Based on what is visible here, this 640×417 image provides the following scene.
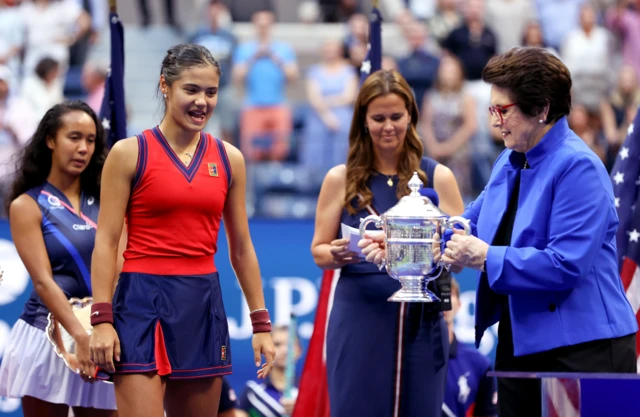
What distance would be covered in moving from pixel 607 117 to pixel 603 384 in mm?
7930

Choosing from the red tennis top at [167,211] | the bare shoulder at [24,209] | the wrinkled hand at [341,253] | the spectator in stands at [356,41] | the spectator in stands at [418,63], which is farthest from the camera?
the spectator in stands at [356,41]

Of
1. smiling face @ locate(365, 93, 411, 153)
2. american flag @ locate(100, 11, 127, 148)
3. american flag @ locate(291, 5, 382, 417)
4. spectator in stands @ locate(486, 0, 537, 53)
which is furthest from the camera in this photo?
spectator in stands @ locate(486, 0, 537, 53)

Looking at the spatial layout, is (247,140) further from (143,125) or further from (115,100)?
(115,100)

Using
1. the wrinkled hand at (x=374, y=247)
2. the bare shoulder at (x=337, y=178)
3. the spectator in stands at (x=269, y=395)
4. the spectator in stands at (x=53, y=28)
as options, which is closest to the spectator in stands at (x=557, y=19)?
the spectator in stands at (x=53, y=28)

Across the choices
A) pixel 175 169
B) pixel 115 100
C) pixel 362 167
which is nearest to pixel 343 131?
pixel 115 100

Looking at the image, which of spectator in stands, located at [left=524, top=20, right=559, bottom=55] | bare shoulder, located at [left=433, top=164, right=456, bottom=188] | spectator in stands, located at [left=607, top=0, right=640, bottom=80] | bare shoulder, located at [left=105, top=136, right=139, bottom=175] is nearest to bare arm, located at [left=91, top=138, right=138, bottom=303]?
bare shoulder, located at [left=105, top=136, right=139, bottom=175]

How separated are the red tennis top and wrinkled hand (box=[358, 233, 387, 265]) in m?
0.58

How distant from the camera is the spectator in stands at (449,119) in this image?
9.68m

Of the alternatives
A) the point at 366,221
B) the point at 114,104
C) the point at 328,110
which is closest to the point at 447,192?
the point at 366,221

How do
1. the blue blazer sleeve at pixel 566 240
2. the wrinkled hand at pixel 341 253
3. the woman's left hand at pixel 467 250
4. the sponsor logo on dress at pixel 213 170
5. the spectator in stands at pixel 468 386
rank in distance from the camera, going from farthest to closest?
the spectator in stands at pixel 468 386
the wrinkled hand at pixel 341 253
the sponsor logo on dress at pixel 213 170
the woman's left hand at pixel 467 250
the blue blazer sleeve at pixel 566 240

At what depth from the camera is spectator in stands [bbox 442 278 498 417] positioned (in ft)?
18.9

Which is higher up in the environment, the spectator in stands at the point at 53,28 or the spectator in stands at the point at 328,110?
the spectator in stands at the point at 53,28

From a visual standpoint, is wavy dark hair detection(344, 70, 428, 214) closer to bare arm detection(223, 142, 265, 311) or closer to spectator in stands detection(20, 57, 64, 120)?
bare arm detection(223, 142, 265, 311)

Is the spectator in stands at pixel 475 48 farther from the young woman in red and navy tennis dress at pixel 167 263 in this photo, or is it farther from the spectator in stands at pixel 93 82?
the young woman in red and navy tennis dress at pixel 167 263
